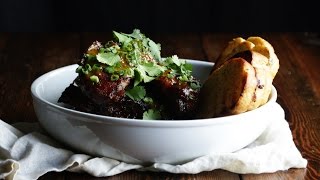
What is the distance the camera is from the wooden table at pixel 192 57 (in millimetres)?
1268

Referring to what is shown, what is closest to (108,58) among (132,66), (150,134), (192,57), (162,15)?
(132,66)

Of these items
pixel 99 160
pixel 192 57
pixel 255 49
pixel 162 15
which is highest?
pixel 255 49

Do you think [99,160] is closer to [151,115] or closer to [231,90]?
[151,115]

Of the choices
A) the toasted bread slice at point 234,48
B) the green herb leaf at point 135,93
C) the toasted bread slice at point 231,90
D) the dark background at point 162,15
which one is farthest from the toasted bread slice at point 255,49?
the dark background at point 162,15

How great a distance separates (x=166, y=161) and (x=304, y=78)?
79cm

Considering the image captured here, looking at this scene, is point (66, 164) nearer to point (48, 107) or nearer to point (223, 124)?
point (48, 107)

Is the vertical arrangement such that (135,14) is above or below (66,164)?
below

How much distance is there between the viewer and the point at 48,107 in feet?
4.04

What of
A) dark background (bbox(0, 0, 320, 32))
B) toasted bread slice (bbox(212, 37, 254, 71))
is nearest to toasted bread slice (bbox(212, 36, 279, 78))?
toasted bread slice (bbox(212, 37, 254, 71))

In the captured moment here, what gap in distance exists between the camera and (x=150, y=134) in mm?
1161

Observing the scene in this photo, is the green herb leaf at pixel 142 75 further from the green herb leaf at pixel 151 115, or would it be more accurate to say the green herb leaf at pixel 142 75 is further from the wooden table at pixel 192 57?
the wooden table at pixel 192 57

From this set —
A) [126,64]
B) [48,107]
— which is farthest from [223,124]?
[48,107]

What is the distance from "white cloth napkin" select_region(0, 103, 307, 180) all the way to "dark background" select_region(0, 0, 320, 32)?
1638mm

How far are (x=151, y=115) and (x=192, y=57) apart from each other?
90cm
